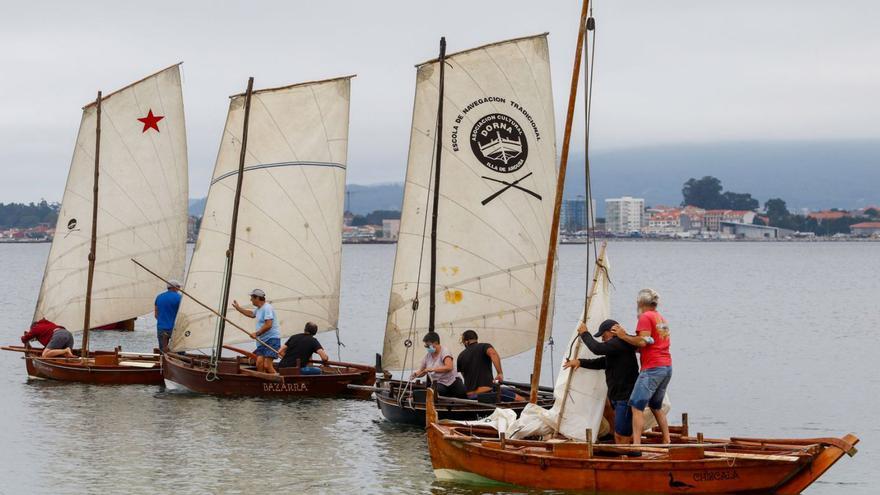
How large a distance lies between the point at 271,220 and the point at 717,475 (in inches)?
699

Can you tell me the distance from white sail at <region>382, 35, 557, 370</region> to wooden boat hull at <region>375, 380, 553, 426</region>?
1.20 m

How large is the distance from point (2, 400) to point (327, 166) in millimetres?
10358

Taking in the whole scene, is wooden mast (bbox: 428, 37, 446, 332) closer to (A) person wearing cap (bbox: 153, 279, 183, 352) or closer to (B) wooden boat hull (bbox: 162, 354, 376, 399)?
(B) wooden boat hull (bbox: 162, 354, 376, 399)

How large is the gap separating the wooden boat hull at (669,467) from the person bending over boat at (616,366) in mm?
627

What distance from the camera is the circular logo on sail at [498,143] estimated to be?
3056 cm

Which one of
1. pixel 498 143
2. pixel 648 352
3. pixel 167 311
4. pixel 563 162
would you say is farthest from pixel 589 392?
pixel 167 311

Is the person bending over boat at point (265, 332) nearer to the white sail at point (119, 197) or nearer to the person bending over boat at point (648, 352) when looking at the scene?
the white sail at point (119, 197)

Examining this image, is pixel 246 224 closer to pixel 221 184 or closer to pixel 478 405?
pixel 221 184

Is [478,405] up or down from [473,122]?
down

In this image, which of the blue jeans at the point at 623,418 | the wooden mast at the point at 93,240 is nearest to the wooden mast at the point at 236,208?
the wooden mast at the point at 93,240

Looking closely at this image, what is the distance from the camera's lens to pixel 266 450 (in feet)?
89.5

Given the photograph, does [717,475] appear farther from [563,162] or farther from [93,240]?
[93,240]

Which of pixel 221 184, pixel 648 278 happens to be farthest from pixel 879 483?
pixel 648 278

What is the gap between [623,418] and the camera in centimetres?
2202
